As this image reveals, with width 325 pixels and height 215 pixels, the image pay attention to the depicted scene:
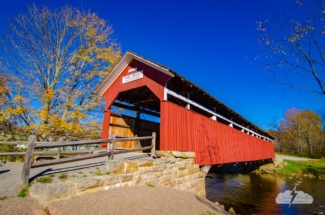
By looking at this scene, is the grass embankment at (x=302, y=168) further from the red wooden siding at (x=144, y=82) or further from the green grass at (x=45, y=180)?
the green grass at (x=45, y=180)

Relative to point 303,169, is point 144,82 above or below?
above

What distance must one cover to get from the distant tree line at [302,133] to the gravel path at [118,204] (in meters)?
41.8

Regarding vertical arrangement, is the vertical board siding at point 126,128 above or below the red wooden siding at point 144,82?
below

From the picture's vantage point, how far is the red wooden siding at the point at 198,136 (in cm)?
714

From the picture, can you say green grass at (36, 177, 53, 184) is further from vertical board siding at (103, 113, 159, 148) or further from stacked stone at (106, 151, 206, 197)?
vertical board siding at (103, 113, 159, 148)

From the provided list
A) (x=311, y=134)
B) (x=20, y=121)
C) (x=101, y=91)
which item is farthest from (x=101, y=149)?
(x=311, y=134)

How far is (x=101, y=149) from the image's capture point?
8.48 m

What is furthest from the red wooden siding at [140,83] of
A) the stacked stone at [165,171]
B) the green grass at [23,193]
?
the green grass at [23,193]

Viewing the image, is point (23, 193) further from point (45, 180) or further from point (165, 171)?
point (165, 171)

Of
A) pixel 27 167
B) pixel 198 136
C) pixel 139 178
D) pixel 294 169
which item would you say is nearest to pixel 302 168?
pixel 294 169

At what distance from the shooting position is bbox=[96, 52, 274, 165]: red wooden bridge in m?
7.34

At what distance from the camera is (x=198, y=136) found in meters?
8.51

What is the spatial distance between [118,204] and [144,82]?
17.2 ft

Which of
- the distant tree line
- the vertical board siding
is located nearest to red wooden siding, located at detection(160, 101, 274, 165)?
the vertical board siding
